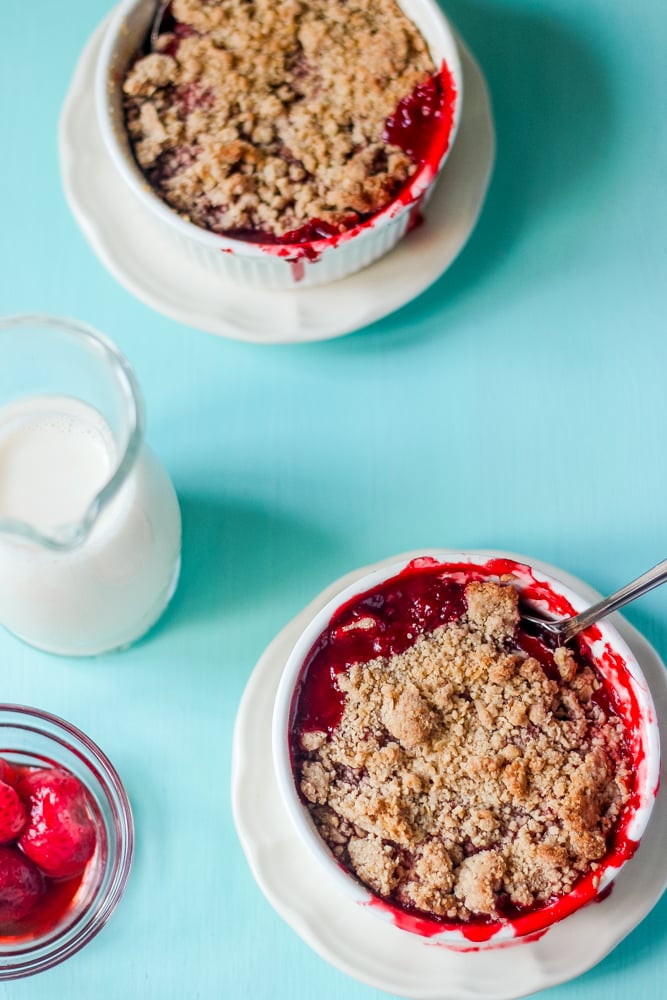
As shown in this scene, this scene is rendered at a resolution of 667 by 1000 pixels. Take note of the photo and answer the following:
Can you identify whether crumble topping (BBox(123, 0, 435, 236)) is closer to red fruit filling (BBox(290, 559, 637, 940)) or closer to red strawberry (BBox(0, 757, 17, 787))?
red fruit filling (BBox(290, 559, 637, 940))

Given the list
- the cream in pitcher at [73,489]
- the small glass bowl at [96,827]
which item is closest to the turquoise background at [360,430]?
the small glass bowl at [96,827]

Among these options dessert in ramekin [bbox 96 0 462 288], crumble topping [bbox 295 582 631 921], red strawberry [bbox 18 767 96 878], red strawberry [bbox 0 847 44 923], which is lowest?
red strawberry [bbox 0 847 44 923]

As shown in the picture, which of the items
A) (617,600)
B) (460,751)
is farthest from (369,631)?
(617,600)

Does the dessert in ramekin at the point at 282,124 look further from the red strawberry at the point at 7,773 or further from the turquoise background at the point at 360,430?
the red strawberry at the point at 7,773

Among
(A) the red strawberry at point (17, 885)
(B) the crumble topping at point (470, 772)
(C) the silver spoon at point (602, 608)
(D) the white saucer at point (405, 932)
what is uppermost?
(C) the silver spoon at point (602, 608)

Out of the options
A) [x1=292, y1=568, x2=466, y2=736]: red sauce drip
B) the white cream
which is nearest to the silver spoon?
[x1=292, y1=568, x2=466, y2=736]: red sauce drip

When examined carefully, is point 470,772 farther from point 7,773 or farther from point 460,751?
point 7,773
